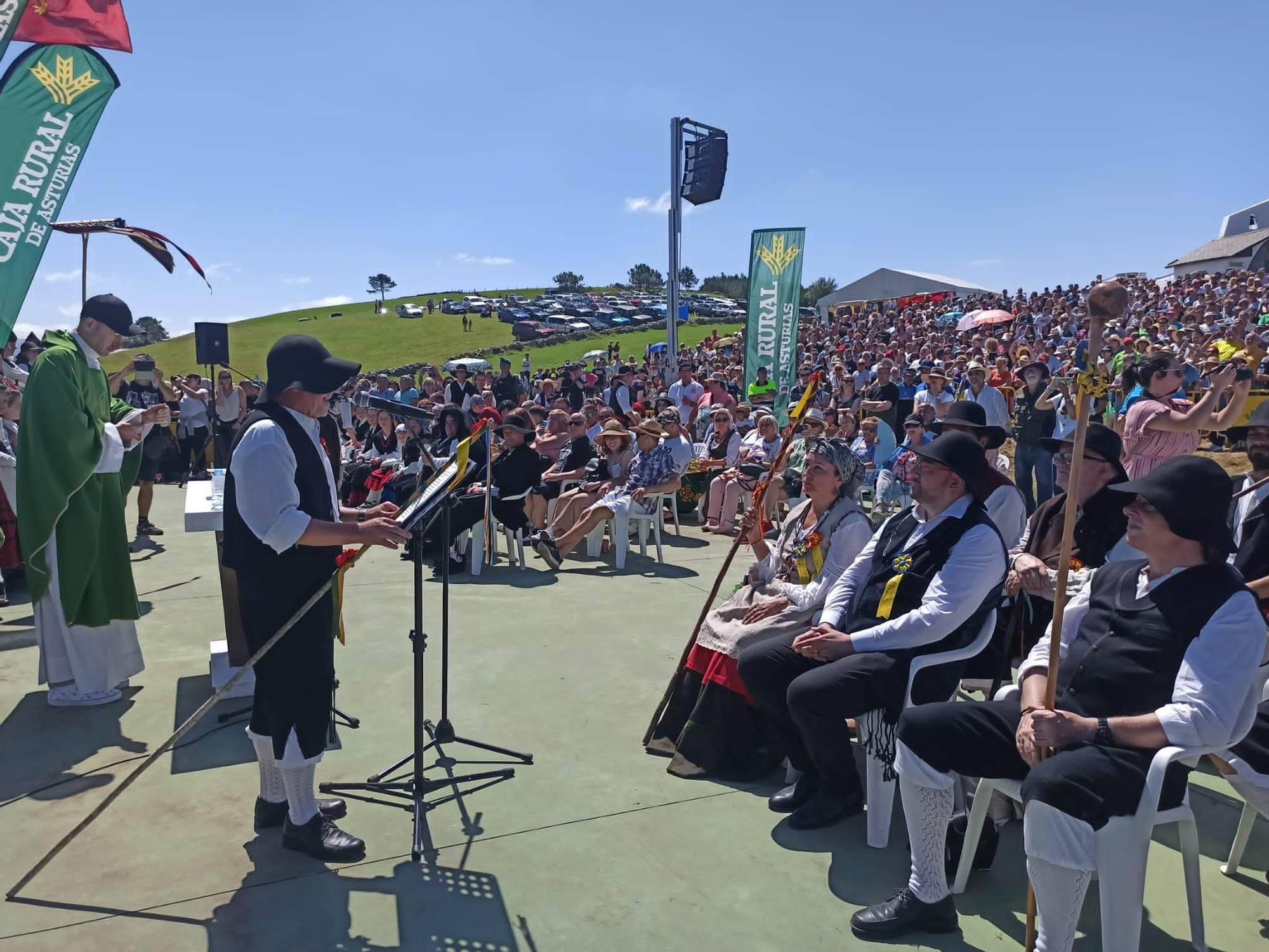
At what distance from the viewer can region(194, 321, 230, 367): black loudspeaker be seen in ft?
44.1

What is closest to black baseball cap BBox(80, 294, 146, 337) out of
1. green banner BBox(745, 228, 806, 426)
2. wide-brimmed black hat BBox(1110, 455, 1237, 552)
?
wide-brimmed black hat BBox(1110, 455, 1237, 552)

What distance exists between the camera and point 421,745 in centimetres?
349

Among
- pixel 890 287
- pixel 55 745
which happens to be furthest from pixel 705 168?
pixel 890 287

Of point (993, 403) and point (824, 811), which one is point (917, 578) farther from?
point (993, 403)

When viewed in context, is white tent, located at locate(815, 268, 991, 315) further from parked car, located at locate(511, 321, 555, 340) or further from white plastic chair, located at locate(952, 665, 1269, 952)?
white plastic chair, located at locate(952, 665, 1269, 952)

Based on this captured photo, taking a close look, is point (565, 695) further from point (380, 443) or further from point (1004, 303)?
point (1004, 303)

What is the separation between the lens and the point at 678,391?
Answer: 1433 cm

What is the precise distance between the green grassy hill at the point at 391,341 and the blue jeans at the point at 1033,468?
35.8 metres

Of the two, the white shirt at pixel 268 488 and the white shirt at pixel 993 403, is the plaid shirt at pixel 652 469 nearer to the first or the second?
the white shirt at pixel 993 403

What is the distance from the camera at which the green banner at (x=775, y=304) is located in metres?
13.8

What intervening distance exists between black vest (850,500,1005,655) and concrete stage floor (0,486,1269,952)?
816mm

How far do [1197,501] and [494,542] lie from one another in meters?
6.73

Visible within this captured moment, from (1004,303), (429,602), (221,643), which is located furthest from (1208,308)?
(221,643)

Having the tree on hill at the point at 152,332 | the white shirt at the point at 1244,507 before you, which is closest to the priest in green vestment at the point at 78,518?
the white shirt at the point at 1244,507
